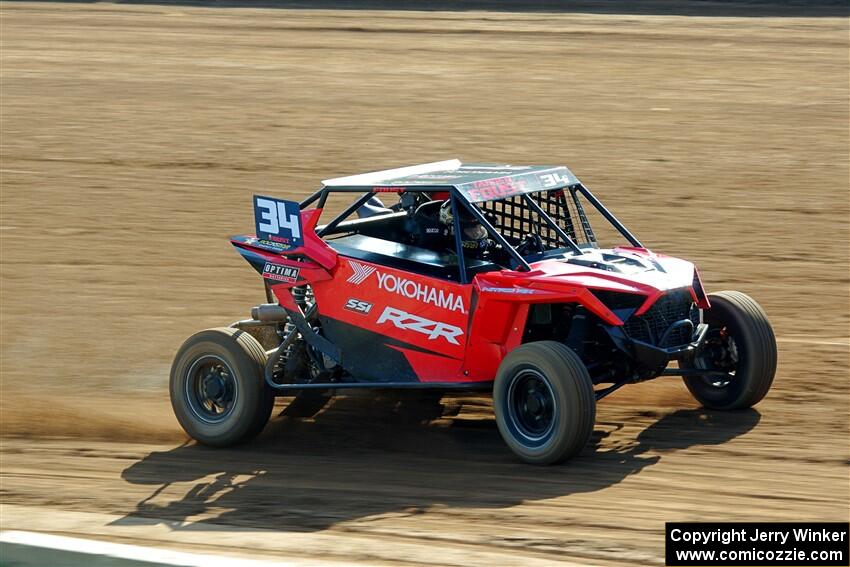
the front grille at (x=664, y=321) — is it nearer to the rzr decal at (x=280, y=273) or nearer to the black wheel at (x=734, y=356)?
the black wheel at (x=734, y=356)

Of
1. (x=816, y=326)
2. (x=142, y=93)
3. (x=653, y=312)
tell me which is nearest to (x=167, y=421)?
(x=653, y=312)

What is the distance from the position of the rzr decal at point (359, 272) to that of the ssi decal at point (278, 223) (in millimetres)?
443

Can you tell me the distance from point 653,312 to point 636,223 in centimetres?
587

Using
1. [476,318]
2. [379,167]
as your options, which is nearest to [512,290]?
[476,318]

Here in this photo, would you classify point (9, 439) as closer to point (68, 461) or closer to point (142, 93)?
point (68, 461)

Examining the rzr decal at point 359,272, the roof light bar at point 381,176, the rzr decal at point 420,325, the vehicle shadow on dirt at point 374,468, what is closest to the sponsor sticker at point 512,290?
the rzr decal at point 420,325

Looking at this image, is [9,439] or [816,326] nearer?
[9,439]

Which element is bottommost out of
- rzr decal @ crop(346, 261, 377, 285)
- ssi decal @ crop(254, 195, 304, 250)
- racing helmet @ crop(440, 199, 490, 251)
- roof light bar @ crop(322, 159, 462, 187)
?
rzr decal @ crop(346, 261, 377, 285)

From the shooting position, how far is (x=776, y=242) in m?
12.9

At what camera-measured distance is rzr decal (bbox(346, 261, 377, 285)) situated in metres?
8.57

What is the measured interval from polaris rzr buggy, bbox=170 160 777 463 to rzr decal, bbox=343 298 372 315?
0.04 ft

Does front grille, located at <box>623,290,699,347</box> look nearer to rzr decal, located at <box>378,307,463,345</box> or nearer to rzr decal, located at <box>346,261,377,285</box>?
rzr decal, located at <box>378,307,463,345</box>

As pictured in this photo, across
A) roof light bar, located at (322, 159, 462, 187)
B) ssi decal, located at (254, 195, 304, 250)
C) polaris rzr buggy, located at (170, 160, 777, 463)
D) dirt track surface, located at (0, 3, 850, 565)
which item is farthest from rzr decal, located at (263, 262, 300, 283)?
dirt track surface, located at (0, 3, 850, 565)

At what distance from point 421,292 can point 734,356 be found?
2.13m
